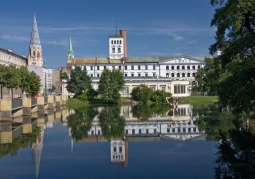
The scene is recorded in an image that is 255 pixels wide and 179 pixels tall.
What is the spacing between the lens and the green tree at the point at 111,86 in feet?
245

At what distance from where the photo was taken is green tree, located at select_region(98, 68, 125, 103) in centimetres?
7481

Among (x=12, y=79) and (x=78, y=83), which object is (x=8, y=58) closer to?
(x=78, y=83)

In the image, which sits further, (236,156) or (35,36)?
(35,36)

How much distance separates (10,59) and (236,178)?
108100mm

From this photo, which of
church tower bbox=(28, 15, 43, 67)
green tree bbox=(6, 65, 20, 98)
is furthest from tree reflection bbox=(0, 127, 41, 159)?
church tower bbox=(28, 15, 43, 67)

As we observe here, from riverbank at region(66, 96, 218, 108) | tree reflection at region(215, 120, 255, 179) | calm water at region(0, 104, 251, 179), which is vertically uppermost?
riverbank at region(66, 96, 218, 108)

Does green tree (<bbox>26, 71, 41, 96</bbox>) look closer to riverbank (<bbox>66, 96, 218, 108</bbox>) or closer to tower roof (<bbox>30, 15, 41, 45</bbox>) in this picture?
riverbank (<bbox>66, 96, 218, 108</bbox>)

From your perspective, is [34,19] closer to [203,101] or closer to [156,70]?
[156,70]

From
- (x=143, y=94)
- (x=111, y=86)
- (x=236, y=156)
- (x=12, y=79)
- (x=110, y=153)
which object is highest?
(x=12, y=79)

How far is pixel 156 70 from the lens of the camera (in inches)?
4385

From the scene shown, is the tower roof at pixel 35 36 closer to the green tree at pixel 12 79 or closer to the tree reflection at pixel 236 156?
the green tree at pixel 12 79

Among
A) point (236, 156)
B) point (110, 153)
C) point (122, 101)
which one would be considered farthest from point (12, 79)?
point (236, 156)

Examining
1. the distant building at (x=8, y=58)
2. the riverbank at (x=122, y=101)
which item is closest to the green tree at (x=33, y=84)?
→ the riverbank at (x=122, y=101)

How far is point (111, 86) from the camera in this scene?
7450cm
